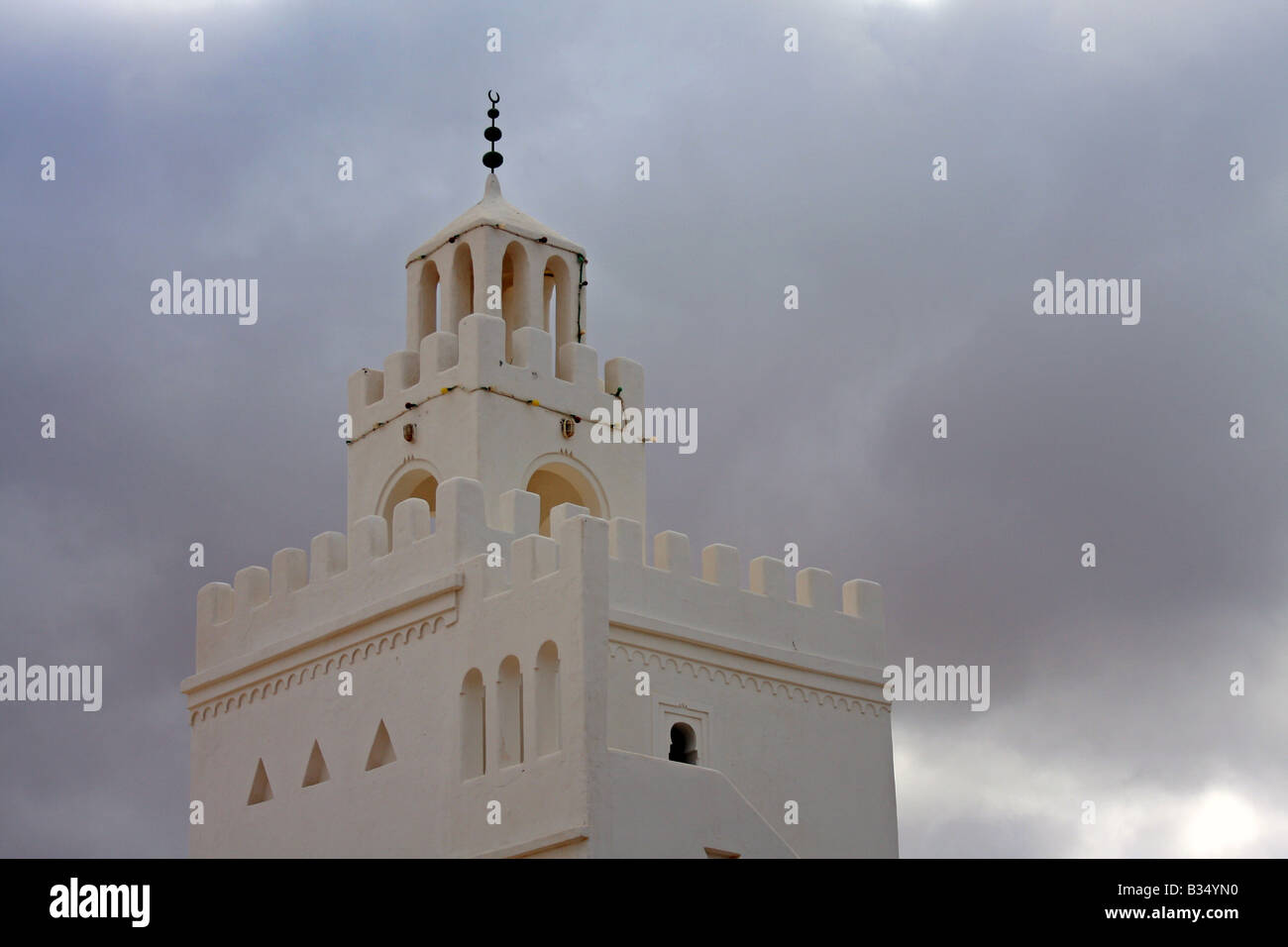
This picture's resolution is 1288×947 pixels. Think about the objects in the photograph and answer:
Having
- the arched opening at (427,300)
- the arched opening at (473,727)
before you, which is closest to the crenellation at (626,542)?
the arched opening at (473,727)

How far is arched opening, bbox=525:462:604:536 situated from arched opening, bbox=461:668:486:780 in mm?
5587

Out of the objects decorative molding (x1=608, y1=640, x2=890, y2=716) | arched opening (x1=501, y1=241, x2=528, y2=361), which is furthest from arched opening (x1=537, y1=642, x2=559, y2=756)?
arched opening (x1=501, y1=241, x2=528, y2=361)

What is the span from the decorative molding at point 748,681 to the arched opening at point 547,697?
10.2ft

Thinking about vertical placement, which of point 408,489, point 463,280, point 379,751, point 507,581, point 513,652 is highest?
point 463,280

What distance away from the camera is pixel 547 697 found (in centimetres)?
2728

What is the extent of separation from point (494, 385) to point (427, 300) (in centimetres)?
309

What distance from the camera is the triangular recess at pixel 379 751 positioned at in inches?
1185

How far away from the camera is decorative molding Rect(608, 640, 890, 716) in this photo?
1213 inches

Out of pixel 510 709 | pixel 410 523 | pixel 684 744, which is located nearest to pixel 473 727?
pixel 510 709

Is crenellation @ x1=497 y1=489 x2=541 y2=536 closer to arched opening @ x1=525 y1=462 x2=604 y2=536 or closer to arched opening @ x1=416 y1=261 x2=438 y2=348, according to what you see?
arched opening @ x1=525 y1=462 x2=604 y2=536

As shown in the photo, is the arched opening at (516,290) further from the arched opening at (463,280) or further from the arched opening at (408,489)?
the arched opening at (408,489)

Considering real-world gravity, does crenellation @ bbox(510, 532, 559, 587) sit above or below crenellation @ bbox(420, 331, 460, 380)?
below

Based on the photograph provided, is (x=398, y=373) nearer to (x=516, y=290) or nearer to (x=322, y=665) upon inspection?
(x=516, y=290)
